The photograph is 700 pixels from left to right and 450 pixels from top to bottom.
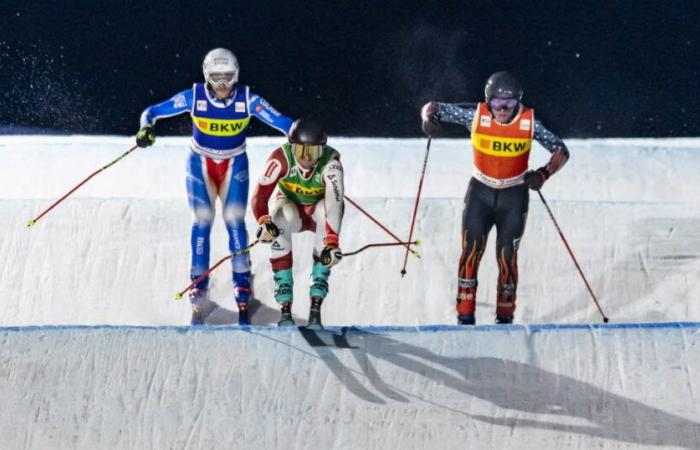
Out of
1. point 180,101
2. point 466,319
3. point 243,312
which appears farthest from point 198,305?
point 466,319

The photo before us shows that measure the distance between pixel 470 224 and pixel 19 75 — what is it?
4560 mm

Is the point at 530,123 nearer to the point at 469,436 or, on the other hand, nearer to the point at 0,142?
the point at 469,436

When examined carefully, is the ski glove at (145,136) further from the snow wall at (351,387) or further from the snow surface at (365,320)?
the snow wall at (351,387)

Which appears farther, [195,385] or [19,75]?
[19,75]

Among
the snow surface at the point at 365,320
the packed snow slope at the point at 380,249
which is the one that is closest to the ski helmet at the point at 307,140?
the snow surface at the point at 365,320

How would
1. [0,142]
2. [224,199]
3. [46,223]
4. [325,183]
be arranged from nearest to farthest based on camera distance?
[325,183] → [224,199] → [46,223] → [0,142]

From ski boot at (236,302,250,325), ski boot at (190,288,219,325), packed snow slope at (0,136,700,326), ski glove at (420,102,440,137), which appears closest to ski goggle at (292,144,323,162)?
ski glove at (420,102,440,137)

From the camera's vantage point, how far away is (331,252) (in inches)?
243

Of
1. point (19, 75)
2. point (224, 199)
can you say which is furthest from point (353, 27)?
point (224, 199)

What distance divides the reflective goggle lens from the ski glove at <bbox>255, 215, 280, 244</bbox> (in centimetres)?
69

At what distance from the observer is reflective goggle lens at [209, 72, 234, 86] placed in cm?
649

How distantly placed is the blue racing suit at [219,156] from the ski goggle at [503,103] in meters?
0.93

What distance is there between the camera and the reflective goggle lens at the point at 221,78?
21.3ft

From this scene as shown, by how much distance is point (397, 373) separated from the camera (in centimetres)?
583
